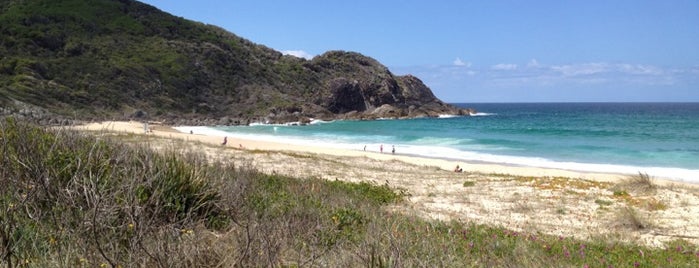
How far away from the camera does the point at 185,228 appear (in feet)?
14.7

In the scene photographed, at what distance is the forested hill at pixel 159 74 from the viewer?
187ft

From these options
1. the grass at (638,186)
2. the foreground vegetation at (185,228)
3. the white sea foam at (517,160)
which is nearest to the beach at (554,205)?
the grass at (638,186)

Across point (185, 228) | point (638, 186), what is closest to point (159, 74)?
point (638, 186)

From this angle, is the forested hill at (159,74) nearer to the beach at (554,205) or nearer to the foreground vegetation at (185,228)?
the beach at (554,205)

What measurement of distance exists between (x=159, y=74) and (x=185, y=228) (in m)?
69.6

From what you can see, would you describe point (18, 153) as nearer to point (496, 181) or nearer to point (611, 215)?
point (611, 215)

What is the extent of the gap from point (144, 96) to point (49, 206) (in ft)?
211

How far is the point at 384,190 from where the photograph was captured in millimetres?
13094

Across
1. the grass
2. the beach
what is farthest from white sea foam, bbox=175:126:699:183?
the beach

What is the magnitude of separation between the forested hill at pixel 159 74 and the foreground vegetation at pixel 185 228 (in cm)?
4422

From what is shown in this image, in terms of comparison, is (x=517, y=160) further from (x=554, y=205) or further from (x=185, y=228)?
(x=185, y=228)

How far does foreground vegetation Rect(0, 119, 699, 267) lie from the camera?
11.4ft

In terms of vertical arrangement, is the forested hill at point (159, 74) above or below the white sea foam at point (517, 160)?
above

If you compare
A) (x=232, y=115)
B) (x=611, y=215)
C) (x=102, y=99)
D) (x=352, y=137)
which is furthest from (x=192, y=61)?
(x=611, y=215)
